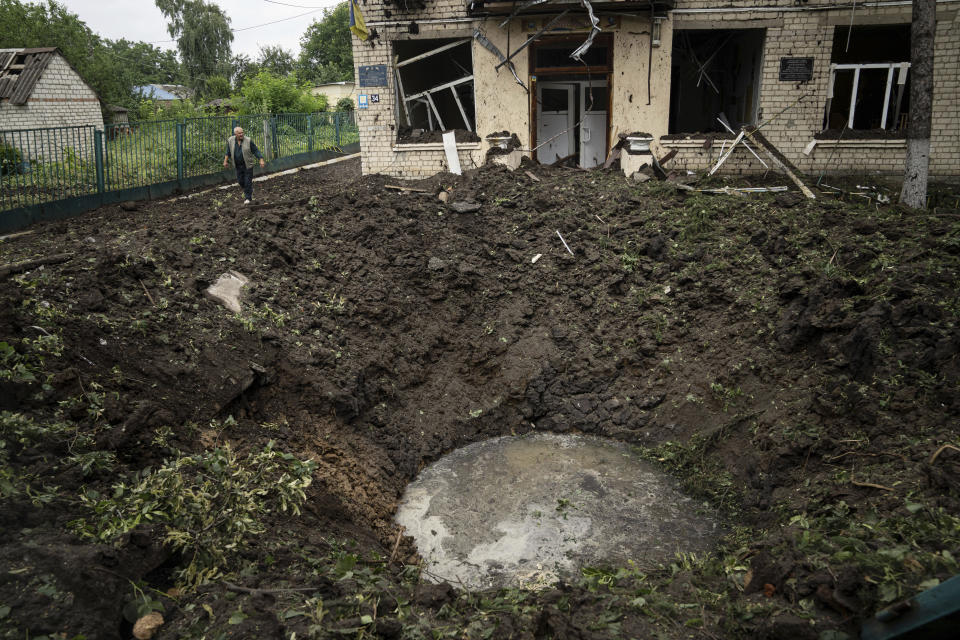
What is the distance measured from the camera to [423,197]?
35.5 ft

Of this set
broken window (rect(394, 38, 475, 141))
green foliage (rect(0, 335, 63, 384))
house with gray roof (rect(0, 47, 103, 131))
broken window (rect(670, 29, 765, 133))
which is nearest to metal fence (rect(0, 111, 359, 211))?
broken window (rect(394, 38, 475, 141))

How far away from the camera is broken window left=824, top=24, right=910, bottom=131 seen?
43.6 feet

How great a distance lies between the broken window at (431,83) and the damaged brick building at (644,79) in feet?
0.29

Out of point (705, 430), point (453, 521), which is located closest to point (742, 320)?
point (705, 430)

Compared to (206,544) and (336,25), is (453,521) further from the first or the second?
(336,25)

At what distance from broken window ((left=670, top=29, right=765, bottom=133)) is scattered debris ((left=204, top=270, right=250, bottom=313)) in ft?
37.1

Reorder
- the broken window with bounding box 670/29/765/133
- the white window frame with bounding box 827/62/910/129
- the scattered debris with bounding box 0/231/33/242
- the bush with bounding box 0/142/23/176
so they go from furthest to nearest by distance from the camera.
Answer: the broken window with bounding box 670/29/765/133 < the white window frame with bounding box 827/62/910/129 < the bush with bounding box 0/142/23/176 < the scattered debris with bounding box 0/231/33/242

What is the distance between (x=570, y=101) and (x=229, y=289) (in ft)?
32.8

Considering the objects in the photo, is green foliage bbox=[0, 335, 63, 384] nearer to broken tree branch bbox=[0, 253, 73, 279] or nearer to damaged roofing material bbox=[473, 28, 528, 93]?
broken tree branch bbox=[0, 253, 73, 279]

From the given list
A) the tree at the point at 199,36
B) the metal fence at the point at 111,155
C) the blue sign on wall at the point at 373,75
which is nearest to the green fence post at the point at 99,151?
the metal fence at the point at 111,155

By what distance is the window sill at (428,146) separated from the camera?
1383cm

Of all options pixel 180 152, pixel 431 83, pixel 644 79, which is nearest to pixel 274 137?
pixel 180 152

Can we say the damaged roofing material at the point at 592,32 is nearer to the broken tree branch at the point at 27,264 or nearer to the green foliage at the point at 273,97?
the broken tree branch at the point at 27,264

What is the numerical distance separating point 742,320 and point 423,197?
5.70 m
